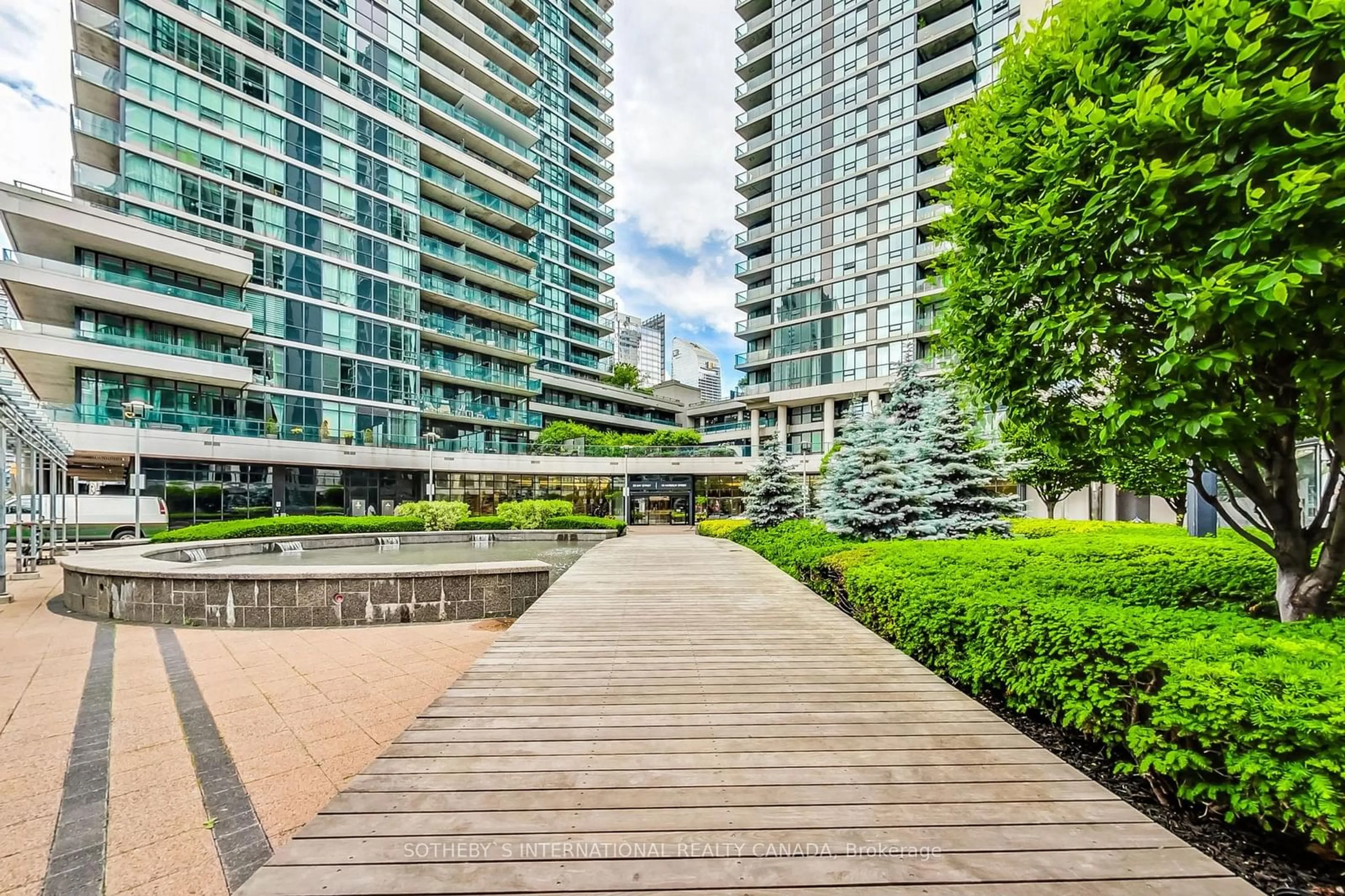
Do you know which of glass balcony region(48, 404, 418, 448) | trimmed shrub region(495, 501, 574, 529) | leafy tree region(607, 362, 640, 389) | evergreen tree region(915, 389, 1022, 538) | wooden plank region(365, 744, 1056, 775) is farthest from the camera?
leafy tree region(607, 362, 640, 389)

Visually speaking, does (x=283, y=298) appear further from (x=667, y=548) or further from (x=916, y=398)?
(x=916, y=398)

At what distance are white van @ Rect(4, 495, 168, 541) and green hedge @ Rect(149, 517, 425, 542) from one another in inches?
73.2

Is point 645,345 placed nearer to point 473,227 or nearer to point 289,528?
point 473,227

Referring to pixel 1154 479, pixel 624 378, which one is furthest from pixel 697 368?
pixel 1154 479

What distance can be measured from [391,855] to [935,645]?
4848mm

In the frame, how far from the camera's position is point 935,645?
548 cm

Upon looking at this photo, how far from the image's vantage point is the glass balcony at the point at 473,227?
38.8 meters

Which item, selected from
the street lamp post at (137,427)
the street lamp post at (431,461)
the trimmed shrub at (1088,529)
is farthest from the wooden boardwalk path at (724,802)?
the street lamp post at (431,461)

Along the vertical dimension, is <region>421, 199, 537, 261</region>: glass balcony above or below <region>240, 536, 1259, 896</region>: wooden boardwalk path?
above

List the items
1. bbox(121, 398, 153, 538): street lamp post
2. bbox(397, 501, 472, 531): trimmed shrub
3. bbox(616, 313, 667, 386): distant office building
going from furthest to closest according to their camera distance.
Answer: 1. bbox(616, 313, 667, 386): distant office building
2. bbox(397, 501, 472, 531): trimmed shrub
3. bbox(121, 398, 153, 538): street lamp post

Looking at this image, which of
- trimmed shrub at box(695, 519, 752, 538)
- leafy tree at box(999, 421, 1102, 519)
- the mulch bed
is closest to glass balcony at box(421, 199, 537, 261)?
trimmed shrub at box(695, 519, 752, 538)

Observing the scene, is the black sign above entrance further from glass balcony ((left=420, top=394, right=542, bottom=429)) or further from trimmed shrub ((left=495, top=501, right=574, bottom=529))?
glass balcony ((left=420, top=394, right=542, bottom=429))

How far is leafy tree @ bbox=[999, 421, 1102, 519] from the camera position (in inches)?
213

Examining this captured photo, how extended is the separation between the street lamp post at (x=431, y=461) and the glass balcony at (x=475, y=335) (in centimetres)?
799
